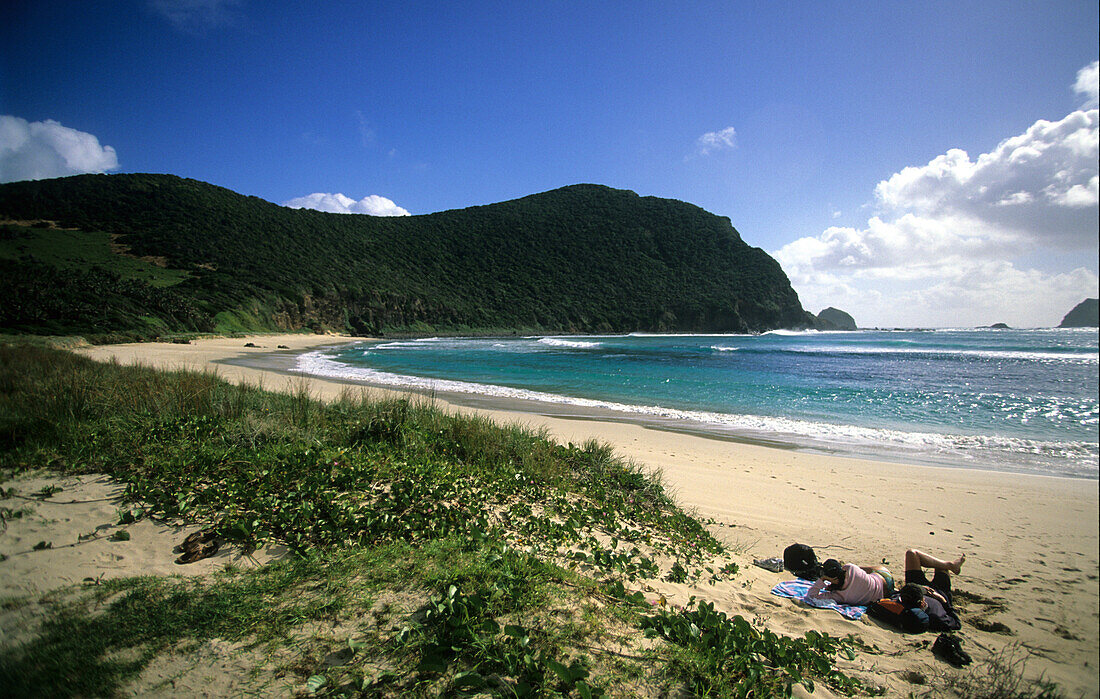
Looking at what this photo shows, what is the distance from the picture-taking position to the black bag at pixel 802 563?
4.11 meters

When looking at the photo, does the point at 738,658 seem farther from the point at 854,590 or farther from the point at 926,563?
the point at 926,563

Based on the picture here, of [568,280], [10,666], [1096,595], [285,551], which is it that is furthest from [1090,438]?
[568,280]

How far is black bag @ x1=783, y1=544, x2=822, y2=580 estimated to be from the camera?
4.11 m

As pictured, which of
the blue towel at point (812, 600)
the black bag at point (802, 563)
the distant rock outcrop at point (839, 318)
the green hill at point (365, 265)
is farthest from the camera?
the distant rock outcrop at point (839, 318)

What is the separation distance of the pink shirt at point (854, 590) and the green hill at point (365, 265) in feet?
86.1

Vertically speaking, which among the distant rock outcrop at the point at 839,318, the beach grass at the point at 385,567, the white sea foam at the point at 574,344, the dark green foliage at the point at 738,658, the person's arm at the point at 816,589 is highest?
the distant rock outcrop at the point at 839,318

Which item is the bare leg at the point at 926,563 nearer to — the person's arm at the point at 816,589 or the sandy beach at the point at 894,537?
the sandy beach at the point at 894,537

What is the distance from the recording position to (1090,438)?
9.89 meters

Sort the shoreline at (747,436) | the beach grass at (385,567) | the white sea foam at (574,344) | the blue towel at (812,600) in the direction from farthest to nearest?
the white sea foam at (574,344), the shoreline at (747,436), the blue towel at (812,600), the beach grass at (385,567)

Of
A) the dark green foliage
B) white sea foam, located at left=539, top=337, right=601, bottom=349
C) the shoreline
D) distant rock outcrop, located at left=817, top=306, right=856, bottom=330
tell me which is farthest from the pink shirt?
distant rock outcrop, located at left=817, top=306, right=856, bottom=330

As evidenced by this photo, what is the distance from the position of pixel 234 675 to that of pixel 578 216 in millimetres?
124839

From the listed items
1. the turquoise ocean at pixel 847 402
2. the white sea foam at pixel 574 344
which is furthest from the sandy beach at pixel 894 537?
the white sea foam at pixel 574 344

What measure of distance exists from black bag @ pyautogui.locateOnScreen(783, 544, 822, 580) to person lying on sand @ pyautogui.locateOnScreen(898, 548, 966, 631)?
662 mm

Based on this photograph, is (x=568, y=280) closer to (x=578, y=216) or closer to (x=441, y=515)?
(x=578, y=216)
